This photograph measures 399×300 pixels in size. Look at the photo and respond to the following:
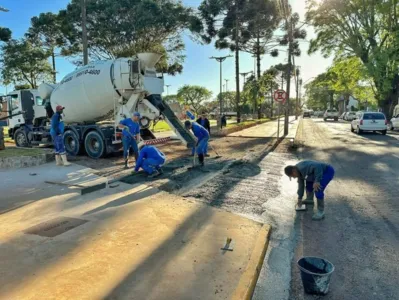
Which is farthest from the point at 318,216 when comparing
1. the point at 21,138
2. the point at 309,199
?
the point at 21,138

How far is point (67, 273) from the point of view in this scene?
340 centimetres

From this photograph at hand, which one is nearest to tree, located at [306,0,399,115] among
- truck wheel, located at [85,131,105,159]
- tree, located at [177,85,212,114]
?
truck wheel, located at [85,131,105,159]

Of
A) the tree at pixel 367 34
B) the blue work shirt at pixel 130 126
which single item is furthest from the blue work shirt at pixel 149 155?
the tree at pixel 367 34

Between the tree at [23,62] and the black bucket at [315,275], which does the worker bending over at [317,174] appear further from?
the tree at [23,62]

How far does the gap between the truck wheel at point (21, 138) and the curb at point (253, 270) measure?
13.3 meters

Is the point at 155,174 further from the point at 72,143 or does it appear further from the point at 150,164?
the point at 72,143

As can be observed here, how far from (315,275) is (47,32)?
121 ft

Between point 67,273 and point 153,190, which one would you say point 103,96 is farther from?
point 67,273

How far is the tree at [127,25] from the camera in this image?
28047 millimetres

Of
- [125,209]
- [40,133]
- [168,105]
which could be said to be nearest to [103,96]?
[168,105]

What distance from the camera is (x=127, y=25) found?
28.3 metres

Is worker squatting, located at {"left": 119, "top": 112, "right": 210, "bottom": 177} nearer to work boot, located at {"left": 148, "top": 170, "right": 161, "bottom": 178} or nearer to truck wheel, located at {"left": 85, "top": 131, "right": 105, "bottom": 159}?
work boot, located at {"left": 148, "top": 170, "right": 161, "bottom": 178}

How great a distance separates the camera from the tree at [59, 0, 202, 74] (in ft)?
92.0

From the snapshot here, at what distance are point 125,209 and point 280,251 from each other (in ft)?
8.55
